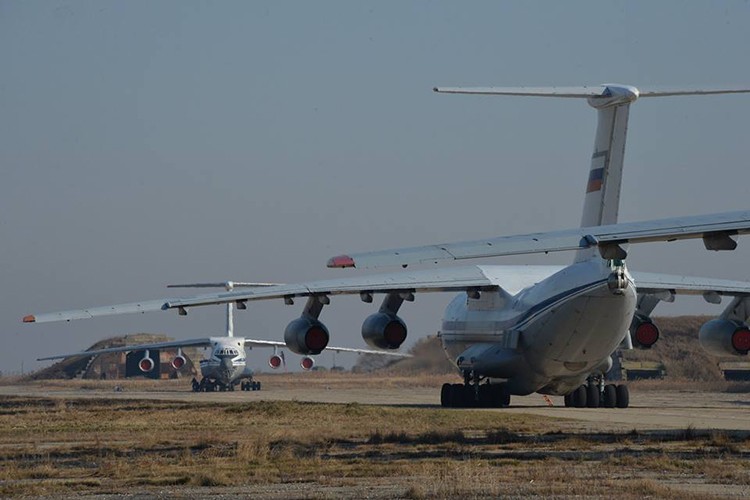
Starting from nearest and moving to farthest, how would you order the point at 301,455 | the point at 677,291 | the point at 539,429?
1. the point at 301,455
2. the point at 539,429
3. the point at 677,291

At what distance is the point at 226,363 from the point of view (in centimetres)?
6066

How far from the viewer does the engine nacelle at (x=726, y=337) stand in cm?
2484

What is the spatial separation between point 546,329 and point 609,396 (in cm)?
418

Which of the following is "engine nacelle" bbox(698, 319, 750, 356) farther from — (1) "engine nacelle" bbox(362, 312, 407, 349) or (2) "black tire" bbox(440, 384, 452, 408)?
(2) "black tire" bbox(440, 384, 452, 408)

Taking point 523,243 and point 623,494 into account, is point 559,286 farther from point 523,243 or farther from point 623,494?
point 623,494

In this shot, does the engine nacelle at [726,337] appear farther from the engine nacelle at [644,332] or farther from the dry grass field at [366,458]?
the dry grass field at [366,458]

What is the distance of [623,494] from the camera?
11930mm

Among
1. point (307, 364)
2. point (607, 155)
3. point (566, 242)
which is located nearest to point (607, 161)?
point (607, 155)

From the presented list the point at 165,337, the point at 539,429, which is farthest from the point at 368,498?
the point at 165,337

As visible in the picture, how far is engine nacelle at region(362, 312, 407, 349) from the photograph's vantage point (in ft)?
91.6

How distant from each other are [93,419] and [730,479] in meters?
16.4

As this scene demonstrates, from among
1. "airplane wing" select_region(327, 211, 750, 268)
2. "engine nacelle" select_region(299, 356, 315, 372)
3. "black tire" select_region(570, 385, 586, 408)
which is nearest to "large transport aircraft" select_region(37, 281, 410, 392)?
"engine nacelle" select_region(299, 356, 315, 372)

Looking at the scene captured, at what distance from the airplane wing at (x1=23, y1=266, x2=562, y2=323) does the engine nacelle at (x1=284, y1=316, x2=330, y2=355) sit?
1.80 feet

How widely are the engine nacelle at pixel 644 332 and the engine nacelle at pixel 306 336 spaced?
6.68 metres
